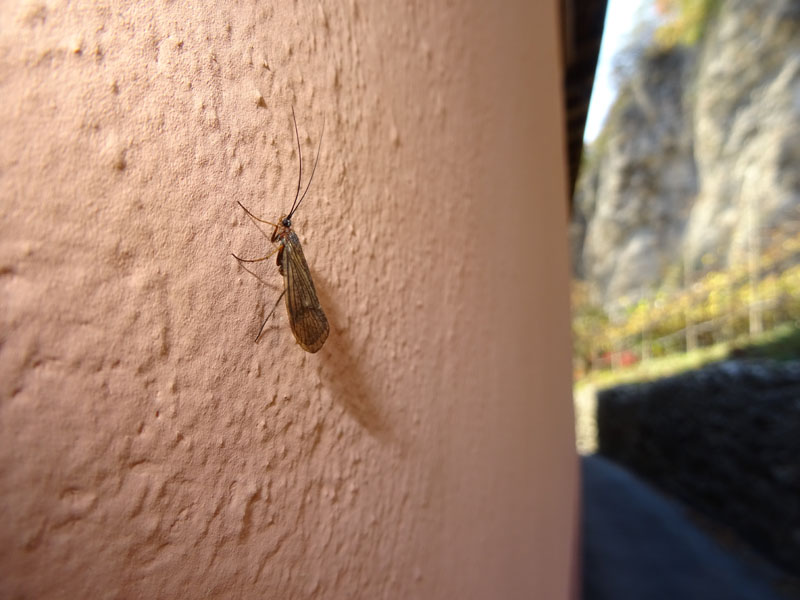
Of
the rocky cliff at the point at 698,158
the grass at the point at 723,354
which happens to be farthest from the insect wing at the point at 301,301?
the rocky cliff at the point at 698,158

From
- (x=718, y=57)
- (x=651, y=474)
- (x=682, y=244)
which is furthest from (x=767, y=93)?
(x=651, y=474)

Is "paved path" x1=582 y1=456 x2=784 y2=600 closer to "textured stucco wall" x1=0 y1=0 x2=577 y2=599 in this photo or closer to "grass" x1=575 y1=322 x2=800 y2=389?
"grass" x1=575 y1=322 x2=800 y2=389

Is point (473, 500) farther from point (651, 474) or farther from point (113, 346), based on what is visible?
point (651, 474)

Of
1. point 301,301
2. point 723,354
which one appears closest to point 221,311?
point 301,301

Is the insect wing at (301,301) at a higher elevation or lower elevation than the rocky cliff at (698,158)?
lower

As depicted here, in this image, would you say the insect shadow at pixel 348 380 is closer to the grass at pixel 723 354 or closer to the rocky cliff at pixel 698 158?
the grass at pixel 723 354

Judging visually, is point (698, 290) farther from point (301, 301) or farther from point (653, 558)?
point (301, 301)
